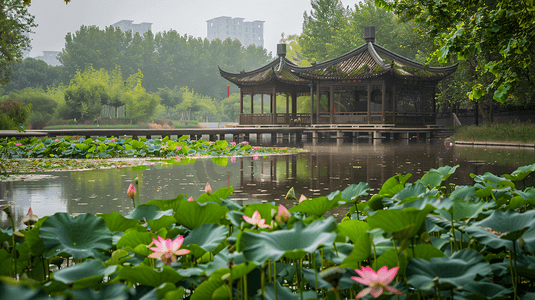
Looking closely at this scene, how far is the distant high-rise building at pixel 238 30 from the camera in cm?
15050

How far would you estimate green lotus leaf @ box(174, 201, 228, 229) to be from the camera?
1.78 m

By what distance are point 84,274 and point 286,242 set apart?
640 mm

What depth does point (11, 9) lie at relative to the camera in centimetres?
2152

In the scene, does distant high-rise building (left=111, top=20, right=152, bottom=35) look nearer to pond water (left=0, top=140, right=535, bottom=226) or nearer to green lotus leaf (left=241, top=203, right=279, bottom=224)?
pond water (left=0, top=140, right=535, bottom=226)

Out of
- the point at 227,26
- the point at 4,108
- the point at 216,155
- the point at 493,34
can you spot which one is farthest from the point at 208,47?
the point at 227,26

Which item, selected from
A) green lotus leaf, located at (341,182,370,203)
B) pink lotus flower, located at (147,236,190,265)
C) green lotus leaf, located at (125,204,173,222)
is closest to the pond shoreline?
green lotus leaf, located at (341,182,370,203)

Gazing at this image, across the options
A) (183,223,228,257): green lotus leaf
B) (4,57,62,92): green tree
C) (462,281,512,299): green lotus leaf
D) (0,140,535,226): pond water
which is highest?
(4,57,62,92): green tree

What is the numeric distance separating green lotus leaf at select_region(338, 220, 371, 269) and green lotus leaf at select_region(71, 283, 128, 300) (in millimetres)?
692

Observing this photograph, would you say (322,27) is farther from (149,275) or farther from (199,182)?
(149,275)

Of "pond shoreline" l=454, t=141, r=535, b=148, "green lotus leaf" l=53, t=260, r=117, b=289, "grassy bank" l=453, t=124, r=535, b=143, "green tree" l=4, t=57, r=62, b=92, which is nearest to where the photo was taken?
"green lotus leaf" l=53, t=260, r=117, b=289

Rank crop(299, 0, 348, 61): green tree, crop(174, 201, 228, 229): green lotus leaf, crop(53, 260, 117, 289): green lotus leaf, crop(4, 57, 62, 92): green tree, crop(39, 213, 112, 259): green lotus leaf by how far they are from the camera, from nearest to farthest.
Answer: crop(53, 260, 117, 289): green lotus leaf < crop(39, 213, 112, 259): green lotus leaf < crop(174, 201, 228, 229): green lotus leaf < crop(299, 0, 348, 61): green tree < crop(4, 57, 62, 92): green tree

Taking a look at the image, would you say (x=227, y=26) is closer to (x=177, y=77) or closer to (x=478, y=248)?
(x=177, y=77)

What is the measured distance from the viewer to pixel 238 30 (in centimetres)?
15225

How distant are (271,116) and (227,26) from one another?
435ft
